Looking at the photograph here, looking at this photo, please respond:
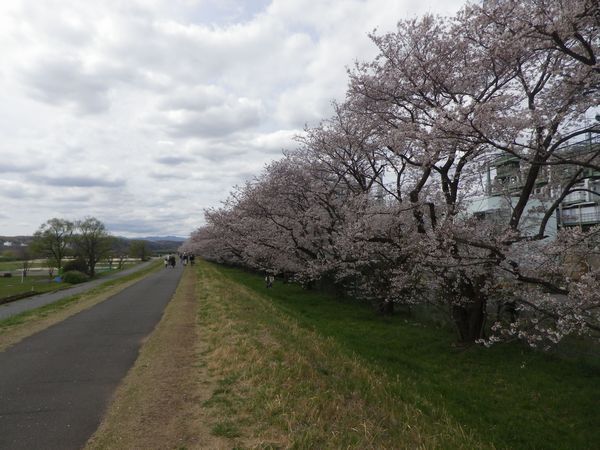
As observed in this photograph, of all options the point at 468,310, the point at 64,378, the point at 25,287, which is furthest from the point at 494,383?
the point at 25,287

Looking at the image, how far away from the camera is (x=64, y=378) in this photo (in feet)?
21.2

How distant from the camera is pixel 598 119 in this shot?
8273 mm

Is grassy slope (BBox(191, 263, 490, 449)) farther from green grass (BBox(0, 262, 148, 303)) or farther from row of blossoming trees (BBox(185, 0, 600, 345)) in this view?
green grass (BBox(0, 262, 148, 303))

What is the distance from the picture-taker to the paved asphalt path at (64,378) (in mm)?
4520

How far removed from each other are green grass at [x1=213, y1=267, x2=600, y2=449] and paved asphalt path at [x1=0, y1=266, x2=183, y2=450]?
14.1ft

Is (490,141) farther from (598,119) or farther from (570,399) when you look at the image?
(570,399)

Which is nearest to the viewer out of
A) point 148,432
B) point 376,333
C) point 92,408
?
point 148,432

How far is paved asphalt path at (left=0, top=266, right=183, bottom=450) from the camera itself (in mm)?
4520

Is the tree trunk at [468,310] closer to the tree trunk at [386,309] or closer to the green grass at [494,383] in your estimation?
the green grass at [494,383]

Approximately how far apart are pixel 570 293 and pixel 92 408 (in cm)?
741

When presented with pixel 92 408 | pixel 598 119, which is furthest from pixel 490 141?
pixel 92 408

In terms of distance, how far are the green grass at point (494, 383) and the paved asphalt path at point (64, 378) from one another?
169 inches

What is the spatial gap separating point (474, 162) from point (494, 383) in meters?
5.26

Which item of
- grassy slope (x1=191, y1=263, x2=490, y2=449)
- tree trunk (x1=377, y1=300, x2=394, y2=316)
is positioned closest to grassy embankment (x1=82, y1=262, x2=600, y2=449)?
grassy slope (x1=191, y1=263, x2=490, y2=449)
